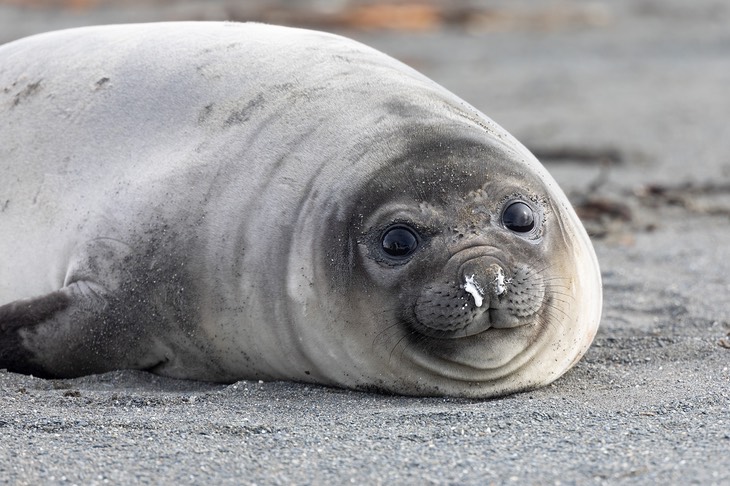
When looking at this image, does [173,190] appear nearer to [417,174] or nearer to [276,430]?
[417,174]

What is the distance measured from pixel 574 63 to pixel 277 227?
970cm

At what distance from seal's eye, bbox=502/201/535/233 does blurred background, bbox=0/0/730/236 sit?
2595 millimetres

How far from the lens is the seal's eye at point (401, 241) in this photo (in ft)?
11.8

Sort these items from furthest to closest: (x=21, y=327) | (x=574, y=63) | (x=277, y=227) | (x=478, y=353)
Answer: (x=574, y=63) < (x=21, y=327) < (x=277, y=227) < (x=478, y=353)

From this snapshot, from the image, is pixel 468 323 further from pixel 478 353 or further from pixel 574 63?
pixel 574 63

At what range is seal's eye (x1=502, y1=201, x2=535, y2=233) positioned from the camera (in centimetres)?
365

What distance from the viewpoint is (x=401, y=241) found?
3.60m

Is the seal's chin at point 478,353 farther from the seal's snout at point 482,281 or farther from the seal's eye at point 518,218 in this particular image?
the seal's eye at point 518,218

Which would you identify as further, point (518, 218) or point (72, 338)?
point (72, 338)

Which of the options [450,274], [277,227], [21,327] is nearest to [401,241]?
[450,274]

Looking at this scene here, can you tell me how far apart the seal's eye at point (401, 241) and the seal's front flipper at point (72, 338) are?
91 cm

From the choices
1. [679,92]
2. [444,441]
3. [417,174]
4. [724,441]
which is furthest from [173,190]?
[679,92]

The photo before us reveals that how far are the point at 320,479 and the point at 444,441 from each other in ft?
1.33

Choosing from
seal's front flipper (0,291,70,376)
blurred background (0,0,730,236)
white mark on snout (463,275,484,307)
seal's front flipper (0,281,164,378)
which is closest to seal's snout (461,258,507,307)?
white mark on snout (463,275,484,307)
